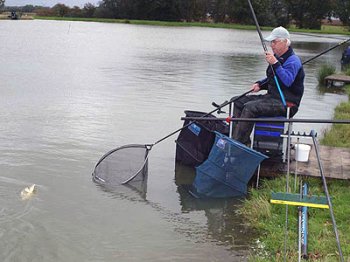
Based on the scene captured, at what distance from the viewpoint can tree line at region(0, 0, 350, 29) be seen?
8944 centimetres

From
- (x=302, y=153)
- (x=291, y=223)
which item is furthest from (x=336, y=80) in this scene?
(x=291, y=223)

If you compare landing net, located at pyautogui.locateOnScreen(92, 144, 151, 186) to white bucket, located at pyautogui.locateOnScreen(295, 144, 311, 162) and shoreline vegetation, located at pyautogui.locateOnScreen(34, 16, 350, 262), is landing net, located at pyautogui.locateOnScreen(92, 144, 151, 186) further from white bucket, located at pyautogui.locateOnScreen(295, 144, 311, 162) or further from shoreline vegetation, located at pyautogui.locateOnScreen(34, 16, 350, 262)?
white bucket, located at pyautogui.locateOnScreen(295, 144, 311, 162)

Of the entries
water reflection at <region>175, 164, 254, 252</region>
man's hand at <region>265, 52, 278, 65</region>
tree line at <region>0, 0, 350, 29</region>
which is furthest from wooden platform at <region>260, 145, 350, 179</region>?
tree line at <region>0, 0, 350, 29</region>

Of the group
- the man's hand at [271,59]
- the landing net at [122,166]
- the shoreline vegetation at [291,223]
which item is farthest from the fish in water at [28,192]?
the man's hand at [271,59]

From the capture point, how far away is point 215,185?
21.0 feet

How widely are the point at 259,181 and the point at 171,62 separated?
18191 millimetres

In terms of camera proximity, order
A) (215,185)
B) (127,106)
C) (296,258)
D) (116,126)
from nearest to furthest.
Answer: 1. (296,258)
2. (215,185)
3. (116,126)
4. (127,106)

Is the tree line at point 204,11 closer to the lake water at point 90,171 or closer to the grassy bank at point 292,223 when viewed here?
the lake water at point 90,171

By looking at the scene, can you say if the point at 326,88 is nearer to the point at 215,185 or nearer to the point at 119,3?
the point at 215,185

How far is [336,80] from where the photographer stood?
1844 cm

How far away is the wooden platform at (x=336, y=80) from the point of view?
A: 60.0 feet

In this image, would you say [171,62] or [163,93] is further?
[171,62]

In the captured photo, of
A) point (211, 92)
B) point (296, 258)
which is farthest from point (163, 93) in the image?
point (296, 258)

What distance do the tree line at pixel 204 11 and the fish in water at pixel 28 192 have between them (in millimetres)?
83034
